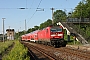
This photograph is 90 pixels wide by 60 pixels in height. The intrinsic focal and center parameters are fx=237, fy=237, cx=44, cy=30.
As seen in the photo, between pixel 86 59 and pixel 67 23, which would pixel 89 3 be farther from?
pixel 86 59

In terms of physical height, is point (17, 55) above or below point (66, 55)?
above

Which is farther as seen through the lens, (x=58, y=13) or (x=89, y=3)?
(x=58, y=13)

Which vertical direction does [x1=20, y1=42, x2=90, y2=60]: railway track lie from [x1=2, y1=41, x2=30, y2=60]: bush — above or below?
below

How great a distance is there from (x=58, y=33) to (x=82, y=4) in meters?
56.7

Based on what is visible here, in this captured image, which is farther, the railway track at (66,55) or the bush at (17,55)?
the railway track at (66,55)

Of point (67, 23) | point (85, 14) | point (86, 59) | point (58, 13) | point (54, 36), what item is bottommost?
point (86, 59)

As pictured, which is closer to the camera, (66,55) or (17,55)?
(17,55)

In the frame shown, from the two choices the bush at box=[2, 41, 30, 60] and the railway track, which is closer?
the bush at box=[2, 41, 30, 60]

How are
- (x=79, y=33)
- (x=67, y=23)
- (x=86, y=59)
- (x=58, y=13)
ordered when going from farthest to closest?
(x=58, y=13), (x=67, y=23), (x=79, y=33), (x=86, y=59)

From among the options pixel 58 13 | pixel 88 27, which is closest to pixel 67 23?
pixel 88 27

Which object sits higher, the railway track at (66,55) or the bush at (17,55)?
the bush at (17,55)

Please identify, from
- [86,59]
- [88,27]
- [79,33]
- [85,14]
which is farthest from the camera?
[85,14]

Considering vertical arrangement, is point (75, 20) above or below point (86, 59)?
above

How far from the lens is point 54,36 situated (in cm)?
3466
